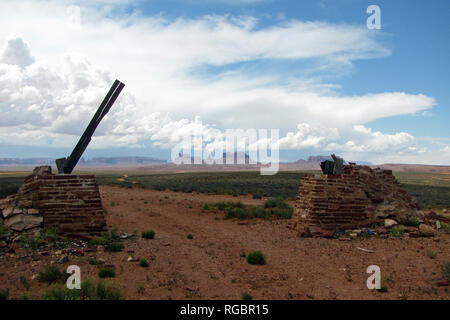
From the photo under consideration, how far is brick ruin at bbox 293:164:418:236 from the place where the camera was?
9898 millimetres

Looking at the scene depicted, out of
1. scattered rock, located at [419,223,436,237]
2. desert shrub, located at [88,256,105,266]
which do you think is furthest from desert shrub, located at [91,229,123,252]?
scattered rock, located at [419,223,436,237]

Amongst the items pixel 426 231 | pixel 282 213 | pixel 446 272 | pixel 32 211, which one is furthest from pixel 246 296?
pixel 282 213

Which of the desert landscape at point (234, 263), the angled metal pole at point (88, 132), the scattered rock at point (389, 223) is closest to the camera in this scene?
the desert landscape at point (234, 263)

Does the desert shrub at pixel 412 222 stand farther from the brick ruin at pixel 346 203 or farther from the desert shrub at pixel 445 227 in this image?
the desert shrub at pixel 445 227

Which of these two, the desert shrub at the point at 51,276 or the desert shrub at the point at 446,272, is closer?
the desert shrub at the point at 51,276

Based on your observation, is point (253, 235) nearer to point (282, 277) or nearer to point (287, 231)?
point (287, 231)

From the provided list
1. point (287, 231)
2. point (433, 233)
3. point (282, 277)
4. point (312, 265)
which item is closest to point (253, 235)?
point (287, 231)

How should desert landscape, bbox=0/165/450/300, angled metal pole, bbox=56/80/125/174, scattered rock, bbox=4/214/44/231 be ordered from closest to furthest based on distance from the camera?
1. desert landscape, bbox=0/165/450/300
2. scattered rock, bbox=4/214/44/231
3. angled metal pole, bbox=56/80/125/174

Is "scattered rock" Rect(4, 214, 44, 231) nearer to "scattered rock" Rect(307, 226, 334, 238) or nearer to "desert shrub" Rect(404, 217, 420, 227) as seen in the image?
"scattered rock" Rect(307, 226, 334, 238)

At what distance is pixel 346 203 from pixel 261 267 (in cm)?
425

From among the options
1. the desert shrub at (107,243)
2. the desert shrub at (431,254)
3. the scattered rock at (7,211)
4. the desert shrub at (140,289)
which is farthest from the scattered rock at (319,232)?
the scattered rock at (7,211)

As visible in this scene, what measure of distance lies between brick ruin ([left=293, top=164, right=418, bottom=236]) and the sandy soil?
737 mm

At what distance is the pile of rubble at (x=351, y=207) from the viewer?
9883 millimetres
